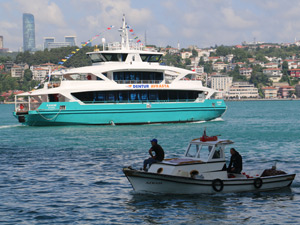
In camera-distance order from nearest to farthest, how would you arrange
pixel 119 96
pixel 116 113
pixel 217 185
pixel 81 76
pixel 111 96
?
1. pixel 217 185
2. pixel 116 113
3. pixel 111 96
4. pixel 119 96
5. pixel 81 76

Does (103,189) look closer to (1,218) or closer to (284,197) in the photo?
(1,218)

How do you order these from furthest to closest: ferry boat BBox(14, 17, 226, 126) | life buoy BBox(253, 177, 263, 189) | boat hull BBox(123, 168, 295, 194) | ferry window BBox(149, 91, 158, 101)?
1. ferry window BBox(149, 91, 158, 101)
2. ferry boat BBox(14, 17, 226, 126)
3. life buoy BBox(253, 177, 263, 189)
4. boat hull BBox(123, 168, 295, 194)

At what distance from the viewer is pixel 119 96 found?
49.3 metres

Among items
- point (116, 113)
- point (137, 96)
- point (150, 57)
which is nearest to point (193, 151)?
point (116, 113)

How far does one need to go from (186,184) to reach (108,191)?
2969mm

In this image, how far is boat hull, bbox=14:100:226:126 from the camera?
4647cm

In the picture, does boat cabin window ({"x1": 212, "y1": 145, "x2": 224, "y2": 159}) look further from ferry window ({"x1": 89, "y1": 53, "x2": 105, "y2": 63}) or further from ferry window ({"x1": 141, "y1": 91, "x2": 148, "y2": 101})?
ferry window ({"x1": 89, "y1": 53, "x2": 105, "y2": 63})

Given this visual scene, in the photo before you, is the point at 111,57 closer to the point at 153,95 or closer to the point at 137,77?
the point at 137,77

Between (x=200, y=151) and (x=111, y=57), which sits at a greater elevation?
(x=111, y=57)

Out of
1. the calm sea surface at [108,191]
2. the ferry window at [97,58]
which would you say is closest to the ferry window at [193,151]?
A: the calm sea surface at [108,191]

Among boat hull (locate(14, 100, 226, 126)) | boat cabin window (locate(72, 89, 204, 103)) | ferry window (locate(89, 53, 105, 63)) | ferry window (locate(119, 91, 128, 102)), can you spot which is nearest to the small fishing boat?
boat hull (locate(14, 100, 226, 126))

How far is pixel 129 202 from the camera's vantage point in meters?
17.7

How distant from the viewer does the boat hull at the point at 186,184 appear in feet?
58.8

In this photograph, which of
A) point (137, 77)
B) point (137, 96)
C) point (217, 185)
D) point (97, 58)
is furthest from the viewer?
point (97, 58)
